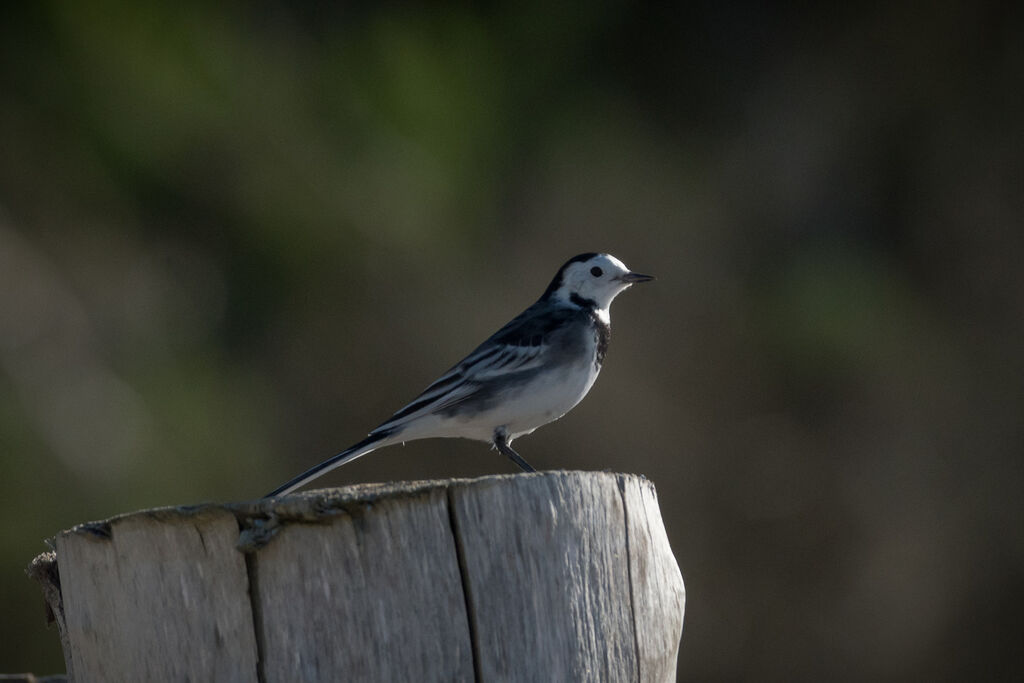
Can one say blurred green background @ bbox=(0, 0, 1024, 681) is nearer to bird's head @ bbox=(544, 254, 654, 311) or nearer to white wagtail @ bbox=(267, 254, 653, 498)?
bird's head @ bbox=(544, 254, 654, 311)

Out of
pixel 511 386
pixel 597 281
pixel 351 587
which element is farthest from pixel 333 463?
pixel 597 281

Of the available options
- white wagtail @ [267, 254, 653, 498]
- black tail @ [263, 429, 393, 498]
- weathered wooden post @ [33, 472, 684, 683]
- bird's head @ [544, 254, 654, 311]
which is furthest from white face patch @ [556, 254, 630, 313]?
weathered wooden post @ [33, 472, 684, 683]

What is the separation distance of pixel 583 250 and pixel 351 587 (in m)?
7.54

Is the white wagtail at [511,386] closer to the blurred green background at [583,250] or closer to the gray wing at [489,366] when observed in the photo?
the gray wing at [489,366]

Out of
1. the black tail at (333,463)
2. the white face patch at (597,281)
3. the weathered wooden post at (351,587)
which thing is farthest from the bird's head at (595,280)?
the weathered wooden post at (351,587)

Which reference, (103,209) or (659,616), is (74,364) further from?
(659,616)

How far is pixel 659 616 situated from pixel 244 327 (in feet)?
22.1

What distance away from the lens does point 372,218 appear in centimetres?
952

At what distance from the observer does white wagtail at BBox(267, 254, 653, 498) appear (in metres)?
5.29

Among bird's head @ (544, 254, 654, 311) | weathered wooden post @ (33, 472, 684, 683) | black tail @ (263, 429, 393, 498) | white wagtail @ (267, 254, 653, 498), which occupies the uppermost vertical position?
bird's head @ (544, 254, 654, 311)

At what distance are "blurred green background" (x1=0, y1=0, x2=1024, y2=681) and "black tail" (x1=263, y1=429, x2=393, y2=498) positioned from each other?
11.6 feet

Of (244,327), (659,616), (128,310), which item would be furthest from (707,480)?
(659,616)

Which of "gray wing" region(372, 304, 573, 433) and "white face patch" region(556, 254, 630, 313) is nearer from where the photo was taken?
"gray wing" region(372, 304, 573, 433)

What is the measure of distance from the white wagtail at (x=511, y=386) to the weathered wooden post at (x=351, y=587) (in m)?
2.25
